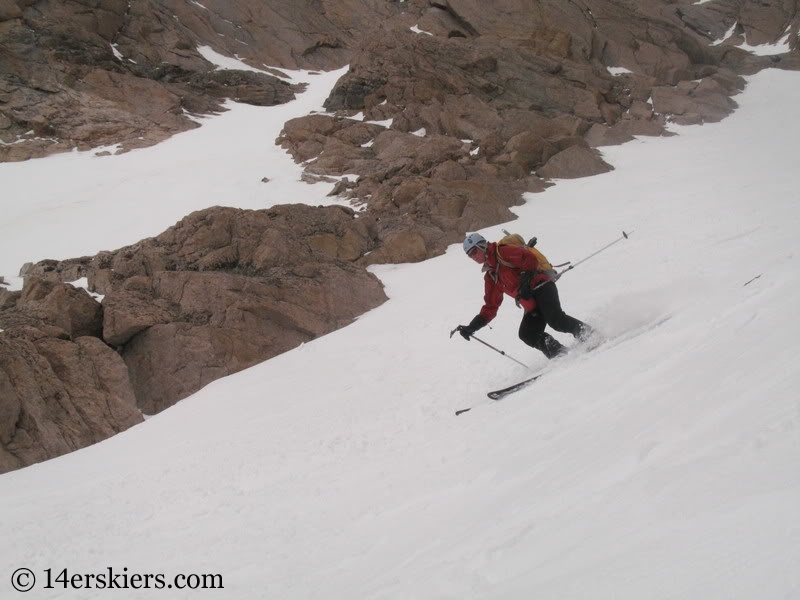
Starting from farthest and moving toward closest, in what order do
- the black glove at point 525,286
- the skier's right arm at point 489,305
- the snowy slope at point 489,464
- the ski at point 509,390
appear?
the skier's right arm at point 489,305 → the black glove at point 525,286 → the ski at point 509,390 → the snowy slope at point 489,464

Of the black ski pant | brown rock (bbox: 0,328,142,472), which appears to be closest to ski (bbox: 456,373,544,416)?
the black ski pant

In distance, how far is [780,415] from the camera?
7.35 feet

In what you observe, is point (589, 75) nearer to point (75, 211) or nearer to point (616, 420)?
point (75, 211)

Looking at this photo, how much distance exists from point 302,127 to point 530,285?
23.1 m

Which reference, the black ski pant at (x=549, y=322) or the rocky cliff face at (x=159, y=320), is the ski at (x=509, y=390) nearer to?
the black ski pant at (x=549, y=322)

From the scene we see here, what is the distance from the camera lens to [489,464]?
375 centimetres

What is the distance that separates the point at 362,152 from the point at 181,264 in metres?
13.1

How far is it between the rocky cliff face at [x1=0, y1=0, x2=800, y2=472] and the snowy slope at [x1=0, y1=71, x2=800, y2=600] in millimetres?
1377

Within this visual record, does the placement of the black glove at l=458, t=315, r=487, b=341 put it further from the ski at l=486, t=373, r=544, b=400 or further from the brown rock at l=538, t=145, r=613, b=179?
the brown rock at l=538, t=145, r=613, b=179

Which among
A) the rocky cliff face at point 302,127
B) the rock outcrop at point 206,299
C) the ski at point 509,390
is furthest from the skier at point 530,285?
the rocky cliff face at point 302,127

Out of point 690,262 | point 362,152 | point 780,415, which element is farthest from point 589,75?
point 780,415

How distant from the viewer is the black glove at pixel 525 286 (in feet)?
19.8

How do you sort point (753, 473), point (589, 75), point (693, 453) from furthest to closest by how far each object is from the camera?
1. point (589, 75)
2. point (693, 453)
3. point (753, 473)

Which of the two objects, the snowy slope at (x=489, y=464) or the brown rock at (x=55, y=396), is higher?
the snowy slope at (x=489, y=464)
